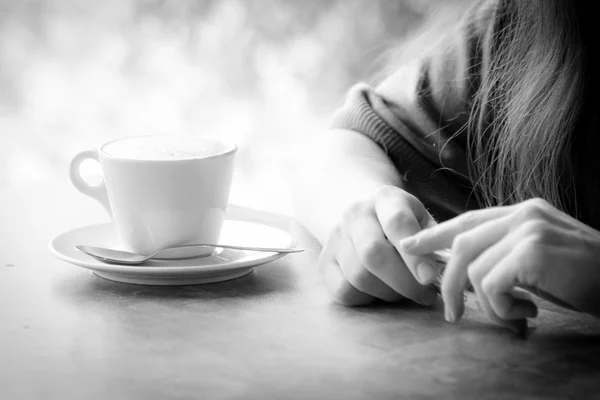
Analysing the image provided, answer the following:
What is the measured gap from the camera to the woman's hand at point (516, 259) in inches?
22.6

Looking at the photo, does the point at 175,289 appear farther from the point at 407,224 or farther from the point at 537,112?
the point at 537,112

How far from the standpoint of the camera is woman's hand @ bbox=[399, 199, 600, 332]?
0.58m

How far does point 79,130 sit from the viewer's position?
2971mm

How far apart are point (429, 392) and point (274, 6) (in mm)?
→ 2802

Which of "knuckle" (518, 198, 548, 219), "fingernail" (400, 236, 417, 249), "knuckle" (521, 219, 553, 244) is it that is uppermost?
"knuckle" (518, 198, 548, 219)

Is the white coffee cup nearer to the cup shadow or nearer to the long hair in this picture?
the cup shadow

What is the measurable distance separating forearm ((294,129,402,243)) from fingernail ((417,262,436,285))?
209 millimetres

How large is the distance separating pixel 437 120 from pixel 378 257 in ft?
1.42

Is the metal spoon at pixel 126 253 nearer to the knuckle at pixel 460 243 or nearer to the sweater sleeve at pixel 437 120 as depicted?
the knuckle at pixel 460 243

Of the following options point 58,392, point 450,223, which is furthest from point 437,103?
point 58,392

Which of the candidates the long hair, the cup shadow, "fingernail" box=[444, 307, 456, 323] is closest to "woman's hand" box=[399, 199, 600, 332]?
"fingernail" box=[444, 307, 456, 323]

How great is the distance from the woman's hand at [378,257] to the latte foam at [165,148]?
0.17m

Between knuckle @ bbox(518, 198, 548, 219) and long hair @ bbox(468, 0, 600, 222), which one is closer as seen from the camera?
knuckle @ bbox(518, 198, 548, 219)

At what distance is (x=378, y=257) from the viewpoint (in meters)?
0.66
